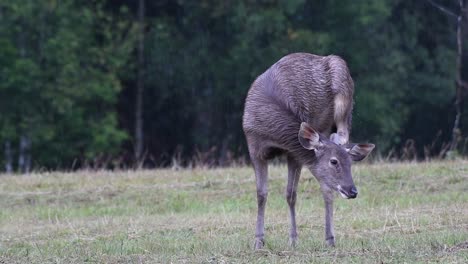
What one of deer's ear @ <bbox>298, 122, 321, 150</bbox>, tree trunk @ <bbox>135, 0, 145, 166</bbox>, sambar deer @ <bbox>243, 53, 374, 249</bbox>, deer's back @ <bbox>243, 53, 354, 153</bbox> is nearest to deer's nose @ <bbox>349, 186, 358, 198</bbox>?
sambar deer @ <bbox>243, 53, 374, 249</bbox>

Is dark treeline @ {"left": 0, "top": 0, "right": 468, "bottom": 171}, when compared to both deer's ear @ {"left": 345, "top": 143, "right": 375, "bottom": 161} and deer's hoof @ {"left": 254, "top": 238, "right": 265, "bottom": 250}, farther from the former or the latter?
deer's ear @ {"left": 345, "top": 143, "right": 375, "bottom": 161}

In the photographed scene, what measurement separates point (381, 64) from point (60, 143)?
11589 millimetres

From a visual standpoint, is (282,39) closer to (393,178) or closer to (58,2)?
(58,2)

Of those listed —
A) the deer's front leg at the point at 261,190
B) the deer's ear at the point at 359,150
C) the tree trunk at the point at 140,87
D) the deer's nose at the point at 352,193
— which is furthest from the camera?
the tree trunk at the point at 140,87

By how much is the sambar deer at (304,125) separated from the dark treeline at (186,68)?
22.9m

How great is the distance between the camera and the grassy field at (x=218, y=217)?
11445 mm

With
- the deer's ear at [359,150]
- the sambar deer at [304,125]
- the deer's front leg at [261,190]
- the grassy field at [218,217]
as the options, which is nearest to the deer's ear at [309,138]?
the sambar deer at [304,125]

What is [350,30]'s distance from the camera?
41.1 meters

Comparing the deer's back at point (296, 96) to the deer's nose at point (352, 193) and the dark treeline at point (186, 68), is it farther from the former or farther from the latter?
the dark treeline at point (186, 68)

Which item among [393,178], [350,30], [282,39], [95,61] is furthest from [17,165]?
[393,178]

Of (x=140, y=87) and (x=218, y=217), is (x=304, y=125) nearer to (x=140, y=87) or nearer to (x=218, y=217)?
(x=218, y=217)

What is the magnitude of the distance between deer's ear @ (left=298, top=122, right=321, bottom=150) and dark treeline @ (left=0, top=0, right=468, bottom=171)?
23751mm

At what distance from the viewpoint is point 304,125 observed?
11.8 m

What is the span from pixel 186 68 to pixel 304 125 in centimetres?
3006
